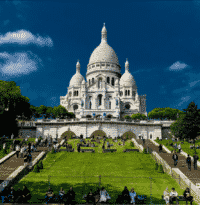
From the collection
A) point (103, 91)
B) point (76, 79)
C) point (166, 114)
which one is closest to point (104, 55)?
point (76, 79)

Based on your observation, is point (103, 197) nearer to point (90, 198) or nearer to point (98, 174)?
point (90, 198)

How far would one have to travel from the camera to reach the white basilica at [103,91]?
291 feet

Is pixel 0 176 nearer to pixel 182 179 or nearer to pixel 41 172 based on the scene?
pixel 41 172

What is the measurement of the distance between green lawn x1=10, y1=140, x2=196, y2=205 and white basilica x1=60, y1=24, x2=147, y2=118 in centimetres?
5129

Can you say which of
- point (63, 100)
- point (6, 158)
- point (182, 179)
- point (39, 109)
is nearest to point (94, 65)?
point (63, 100)

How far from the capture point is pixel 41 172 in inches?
896

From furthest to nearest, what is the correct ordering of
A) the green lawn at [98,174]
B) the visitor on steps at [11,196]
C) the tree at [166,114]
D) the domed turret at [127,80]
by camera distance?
the domed turret at [127,80] < the tree at [166,114] < the green lawn at [98,174] < the visitor on steps at [11,196]

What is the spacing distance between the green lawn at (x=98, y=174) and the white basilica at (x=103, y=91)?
51295 mm

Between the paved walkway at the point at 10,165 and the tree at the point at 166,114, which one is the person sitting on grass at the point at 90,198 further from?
the tree at the point at 166,114

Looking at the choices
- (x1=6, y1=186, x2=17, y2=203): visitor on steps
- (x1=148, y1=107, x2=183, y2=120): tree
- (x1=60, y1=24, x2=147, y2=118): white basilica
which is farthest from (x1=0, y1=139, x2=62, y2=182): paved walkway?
(x1=148, y1=107, x2=183, y2=120): tree

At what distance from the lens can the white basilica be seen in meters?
88.6

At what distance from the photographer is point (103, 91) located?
91750 millimetres

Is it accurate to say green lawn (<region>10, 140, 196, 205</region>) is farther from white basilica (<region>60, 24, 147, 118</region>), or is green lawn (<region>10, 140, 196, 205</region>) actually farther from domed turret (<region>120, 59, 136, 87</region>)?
domed turret (<region>120, 59, 136, 87</region>)

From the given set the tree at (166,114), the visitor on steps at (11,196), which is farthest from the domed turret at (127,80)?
the visitor on steps at (11,196)
